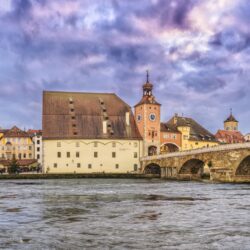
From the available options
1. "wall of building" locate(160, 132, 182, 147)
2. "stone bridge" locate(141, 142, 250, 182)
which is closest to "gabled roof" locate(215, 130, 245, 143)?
"wall of building" locate(160, 132, 182, 147)

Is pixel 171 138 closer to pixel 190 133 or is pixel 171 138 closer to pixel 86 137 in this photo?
pixel 190 133

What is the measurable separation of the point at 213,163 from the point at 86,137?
107 ft

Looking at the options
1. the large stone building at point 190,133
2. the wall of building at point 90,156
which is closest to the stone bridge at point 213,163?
the wall of building at point 90,156

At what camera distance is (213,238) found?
15102 mm

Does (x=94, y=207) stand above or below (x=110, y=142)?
below

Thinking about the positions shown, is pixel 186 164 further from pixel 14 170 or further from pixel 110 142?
pixel 14 170

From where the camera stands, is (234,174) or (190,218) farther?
(234,174)

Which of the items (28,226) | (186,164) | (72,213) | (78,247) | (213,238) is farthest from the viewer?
(186,164)

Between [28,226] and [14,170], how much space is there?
68006 mm

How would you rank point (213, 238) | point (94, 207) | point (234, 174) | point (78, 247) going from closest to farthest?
point (78, 247) < point (213, 238) < point (94, 207) < point (234, 174)

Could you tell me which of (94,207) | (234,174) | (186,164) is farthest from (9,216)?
(186,164)

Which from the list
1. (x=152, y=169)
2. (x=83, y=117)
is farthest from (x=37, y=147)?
(x=152, y=169)

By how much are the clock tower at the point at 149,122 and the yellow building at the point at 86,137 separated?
4.44 feet

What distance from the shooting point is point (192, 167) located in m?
67.8
